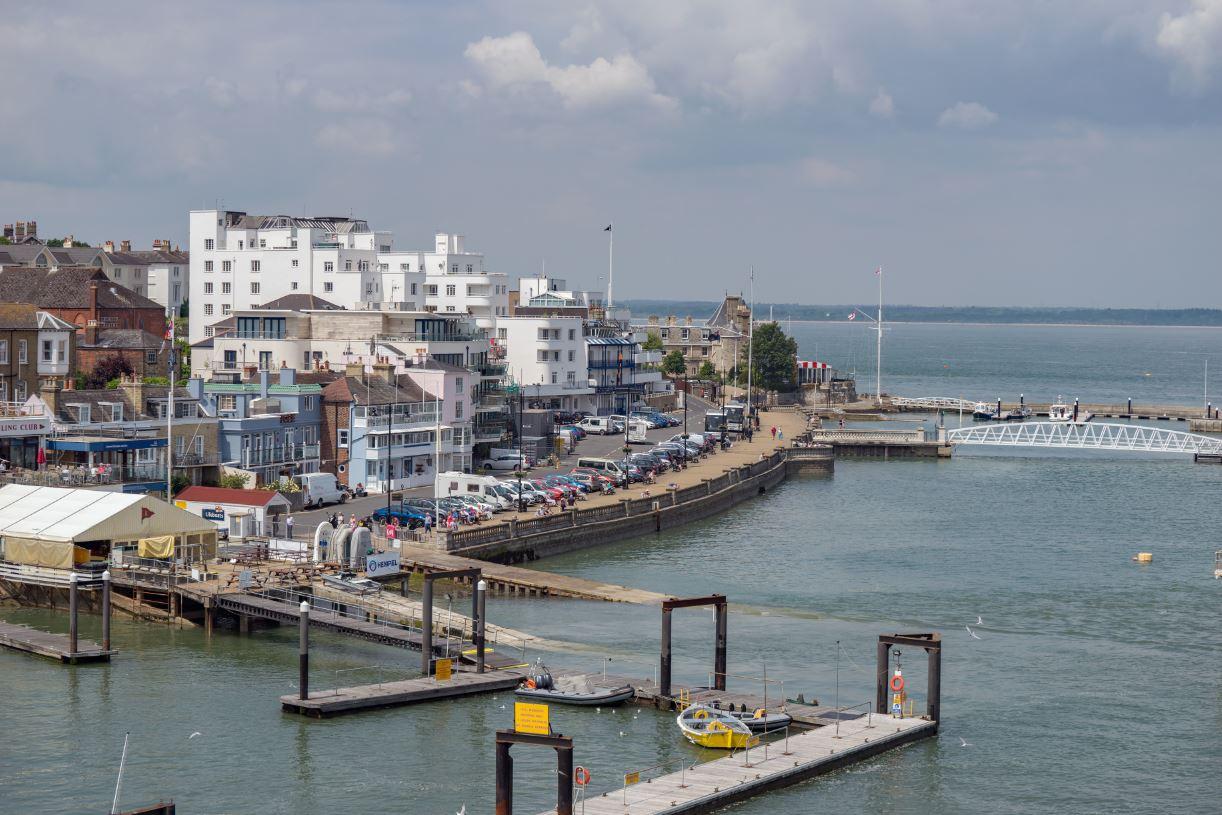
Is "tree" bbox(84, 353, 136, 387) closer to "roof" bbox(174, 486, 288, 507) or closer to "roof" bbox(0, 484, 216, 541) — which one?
"roof" bbox(174, 486, 288, 507)

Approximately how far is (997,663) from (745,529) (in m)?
32.3

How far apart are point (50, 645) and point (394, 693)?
12.0 metres

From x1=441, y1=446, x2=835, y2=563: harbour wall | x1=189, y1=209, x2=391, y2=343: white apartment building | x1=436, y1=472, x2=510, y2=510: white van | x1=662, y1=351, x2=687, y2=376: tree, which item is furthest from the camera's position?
x1=662, y1=351, x2=687, y2=376: tree

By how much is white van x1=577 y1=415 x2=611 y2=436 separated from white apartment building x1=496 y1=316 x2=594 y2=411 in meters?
3.11

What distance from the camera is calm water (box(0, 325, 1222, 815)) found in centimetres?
4044

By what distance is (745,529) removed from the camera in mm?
85750

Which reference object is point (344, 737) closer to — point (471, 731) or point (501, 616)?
point (471, 731)

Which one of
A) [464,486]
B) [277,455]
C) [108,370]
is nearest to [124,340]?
[108,370]

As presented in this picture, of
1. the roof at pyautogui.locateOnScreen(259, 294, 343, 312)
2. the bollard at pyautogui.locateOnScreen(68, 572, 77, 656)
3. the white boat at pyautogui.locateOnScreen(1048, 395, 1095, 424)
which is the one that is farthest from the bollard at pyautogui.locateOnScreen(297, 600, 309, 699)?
the white boat at pyautogui.locateOnScreen(1048, 395, 1095, 424)

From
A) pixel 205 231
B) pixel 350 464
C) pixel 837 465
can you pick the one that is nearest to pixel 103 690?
pixel 350 464

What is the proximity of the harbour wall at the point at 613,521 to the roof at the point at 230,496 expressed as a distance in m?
6.98

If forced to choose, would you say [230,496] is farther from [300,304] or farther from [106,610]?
[300,304]

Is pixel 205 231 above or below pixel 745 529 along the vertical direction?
above

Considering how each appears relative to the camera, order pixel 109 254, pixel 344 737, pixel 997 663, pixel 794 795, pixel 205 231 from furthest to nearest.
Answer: pixel 109 254 → pixel 205 231 → pixel 997 663 → pixel 344 737 → pixel 794 795
